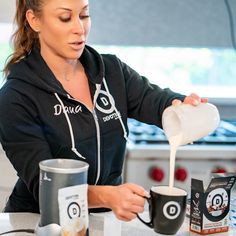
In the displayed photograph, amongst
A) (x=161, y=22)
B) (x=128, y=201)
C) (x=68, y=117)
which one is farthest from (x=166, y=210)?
(x=161, y=22)

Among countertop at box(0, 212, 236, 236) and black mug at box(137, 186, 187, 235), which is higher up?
black mug at box(137, 186, 187, 235)

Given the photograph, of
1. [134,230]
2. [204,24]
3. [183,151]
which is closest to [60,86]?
[134,230]

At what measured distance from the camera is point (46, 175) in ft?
3.95

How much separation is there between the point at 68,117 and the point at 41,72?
16 cm

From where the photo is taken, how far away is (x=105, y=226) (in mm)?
1404

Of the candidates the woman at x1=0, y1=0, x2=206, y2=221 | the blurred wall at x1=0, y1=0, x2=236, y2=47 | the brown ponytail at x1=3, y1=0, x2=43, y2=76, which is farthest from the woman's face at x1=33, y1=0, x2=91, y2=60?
the blurred wall at x1=0, y1=0, x2=236, y2=47

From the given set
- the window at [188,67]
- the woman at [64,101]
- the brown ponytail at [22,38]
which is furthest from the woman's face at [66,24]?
the window at [188,67]

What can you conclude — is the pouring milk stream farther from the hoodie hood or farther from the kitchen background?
the kitchen background

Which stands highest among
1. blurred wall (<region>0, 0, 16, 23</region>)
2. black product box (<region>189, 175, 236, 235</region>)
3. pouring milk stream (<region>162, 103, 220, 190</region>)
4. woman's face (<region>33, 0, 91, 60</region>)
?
blurred wall (<region>0, 0, 16, 23</region>)

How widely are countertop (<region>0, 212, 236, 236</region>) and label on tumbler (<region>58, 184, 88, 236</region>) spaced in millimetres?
180

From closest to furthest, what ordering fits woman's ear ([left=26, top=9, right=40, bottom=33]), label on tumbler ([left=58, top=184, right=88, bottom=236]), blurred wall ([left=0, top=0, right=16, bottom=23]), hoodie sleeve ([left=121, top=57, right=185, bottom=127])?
label on tumbler ([left=58, top=184, right=88, bottom=236]) < woman's ear ([left=26, top=9, right=40, bottom=33]) < hoodie sleeve ([left=121, top=57, right=185, bottom=127]) < blurred wall ([left=0, top=0, right=16, bottom=23])

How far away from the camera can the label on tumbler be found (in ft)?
3.85

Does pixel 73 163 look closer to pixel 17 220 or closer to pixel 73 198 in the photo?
Result: pixel 73 198

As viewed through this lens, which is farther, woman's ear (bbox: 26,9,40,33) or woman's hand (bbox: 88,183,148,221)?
woman's ear (bbox: 26,9,40,33)
